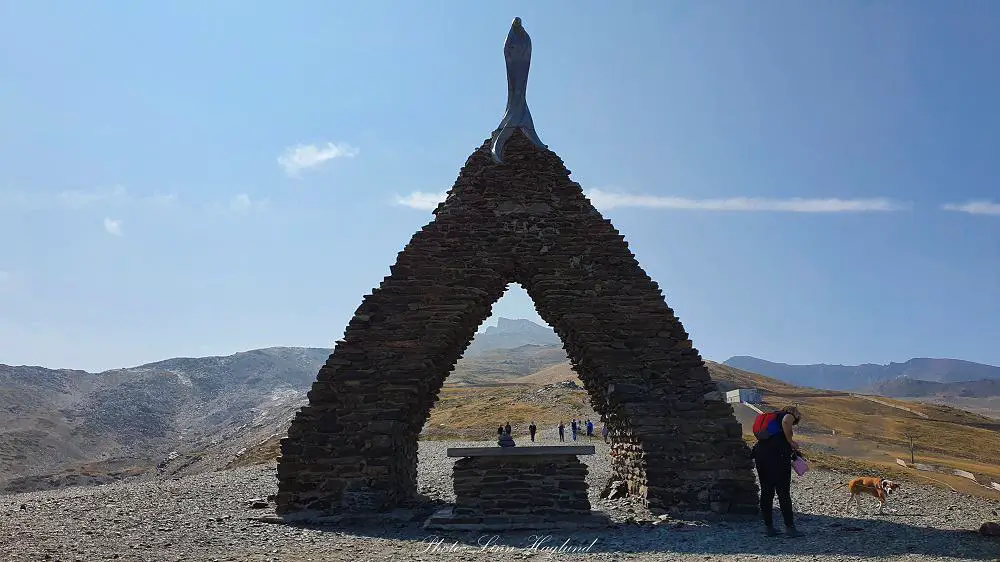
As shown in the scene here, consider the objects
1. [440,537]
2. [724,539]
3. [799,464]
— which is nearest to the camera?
[799,464]

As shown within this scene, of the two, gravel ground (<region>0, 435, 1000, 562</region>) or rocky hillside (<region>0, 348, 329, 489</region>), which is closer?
gravel ground (<region>0, 435, 1000, 562</region>)

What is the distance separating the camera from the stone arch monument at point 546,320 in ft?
42.4

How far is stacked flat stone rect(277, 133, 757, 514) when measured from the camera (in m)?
12.9

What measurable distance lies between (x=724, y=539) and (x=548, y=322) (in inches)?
251

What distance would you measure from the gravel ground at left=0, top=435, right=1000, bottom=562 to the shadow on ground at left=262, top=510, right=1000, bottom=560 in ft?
0.06

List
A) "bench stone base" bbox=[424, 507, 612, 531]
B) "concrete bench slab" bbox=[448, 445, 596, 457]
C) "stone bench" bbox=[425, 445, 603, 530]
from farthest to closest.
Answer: "concrete bench slab" bbox=[448, 445, 596, 457]
"stone bench" bbox=[425, 445, 603, 530]
"bench stone base" bbox=[424, 507, 612, 531]

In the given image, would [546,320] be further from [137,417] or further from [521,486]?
[137,417]

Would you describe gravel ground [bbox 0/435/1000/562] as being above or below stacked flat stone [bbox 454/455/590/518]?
Result: below

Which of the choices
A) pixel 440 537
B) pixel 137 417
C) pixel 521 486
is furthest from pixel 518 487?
pixel 137 417

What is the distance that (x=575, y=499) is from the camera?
11.8 m

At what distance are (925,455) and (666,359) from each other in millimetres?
35615

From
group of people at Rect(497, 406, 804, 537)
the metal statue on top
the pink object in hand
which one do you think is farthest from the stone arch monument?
the pink object in hand

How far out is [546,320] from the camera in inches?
606

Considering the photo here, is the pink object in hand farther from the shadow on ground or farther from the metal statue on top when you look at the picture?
the metal statue on top
